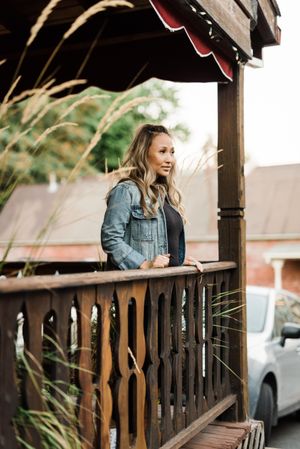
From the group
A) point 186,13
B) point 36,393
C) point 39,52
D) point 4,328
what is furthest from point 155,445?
point 39,52

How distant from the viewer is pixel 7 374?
1967 mm

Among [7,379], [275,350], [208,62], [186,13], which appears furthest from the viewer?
[275,350]

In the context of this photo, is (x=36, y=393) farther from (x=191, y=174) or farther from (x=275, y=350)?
(x=275, y=350)

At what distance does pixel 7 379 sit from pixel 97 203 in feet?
82.8

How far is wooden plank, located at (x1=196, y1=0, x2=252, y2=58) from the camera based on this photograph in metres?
3.71

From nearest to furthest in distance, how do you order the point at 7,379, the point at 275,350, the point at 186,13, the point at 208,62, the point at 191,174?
the point at 7,379, the point at 186,13, the point at 191,174, the point at 208,62, the point at 275,350

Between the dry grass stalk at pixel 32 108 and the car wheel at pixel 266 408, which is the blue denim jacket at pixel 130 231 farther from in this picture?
the car wheel at pixel 266 408

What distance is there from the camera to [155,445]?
314 cm

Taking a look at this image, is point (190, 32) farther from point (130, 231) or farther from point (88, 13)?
point (88, 13)

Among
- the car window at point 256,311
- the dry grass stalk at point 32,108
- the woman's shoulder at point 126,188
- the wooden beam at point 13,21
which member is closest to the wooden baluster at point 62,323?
the dry grass stalk at point 32,108

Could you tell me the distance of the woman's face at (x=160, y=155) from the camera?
3.83 metres

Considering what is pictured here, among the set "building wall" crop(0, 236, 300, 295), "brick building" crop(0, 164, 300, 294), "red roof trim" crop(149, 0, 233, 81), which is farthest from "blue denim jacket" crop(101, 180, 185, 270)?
"building wall" crop(0, 236, 300, 295)

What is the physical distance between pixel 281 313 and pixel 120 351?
528 cm

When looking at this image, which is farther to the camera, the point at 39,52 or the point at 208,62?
the point at 39,52
